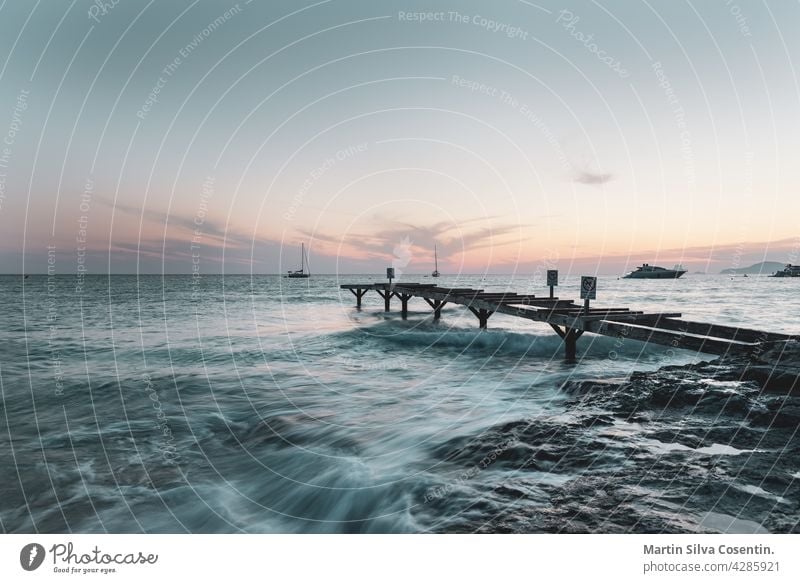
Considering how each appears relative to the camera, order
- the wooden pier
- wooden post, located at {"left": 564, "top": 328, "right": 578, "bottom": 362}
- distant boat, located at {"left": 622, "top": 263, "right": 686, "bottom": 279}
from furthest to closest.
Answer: distant boat, located at {"left": 622, "top": 263, "right": 686, "bottom": 279}
wooden post, located at {"left": 564, "top": 328, "right": 578, "bottom": 362}
the wooden pier

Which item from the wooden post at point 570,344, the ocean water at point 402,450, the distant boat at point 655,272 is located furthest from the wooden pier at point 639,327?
the distant boat at point 655,272

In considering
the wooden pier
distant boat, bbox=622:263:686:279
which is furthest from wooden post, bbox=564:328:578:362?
distant boat, bbox=622:263:686:279

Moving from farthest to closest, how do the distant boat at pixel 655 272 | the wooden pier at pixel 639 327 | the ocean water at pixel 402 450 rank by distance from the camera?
the distant boat at pixel 655 272 < the wooden pier at pixel 639 327 < the ocean water at pixel 402 450

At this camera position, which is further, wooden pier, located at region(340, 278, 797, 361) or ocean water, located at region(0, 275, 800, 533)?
wooden pier, located at region(340, 278, 797, 361)

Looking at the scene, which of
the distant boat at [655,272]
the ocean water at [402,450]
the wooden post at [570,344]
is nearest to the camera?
the ocean water at [402,450]

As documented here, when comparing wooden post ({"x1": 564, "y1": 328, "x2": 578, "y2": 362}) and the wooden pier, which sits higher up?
the wooden pier

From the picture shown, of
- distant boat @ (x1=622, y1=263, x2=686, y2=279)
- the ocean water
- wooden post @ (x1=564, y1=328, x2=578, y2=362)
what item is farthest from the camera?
distant boat @ (x1=622, y1=263, x2=686, y2=279)

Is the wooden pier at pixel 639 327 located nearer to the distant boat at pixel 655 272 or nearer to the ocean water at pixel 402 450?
the ocean water at pixel 402 450

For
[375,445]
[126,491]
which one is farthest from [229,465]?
[375,445]

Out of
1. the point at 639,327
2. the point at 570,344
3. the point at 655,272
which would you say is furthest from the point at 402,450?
the point at 655,272

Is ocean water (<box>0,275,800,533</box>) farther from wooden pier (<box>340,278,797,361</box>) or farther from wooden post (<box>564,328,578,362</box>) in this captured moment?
wooden pier (<box>340,278,797,361</box>)

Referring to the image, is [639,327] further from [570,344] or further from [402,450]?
[402,450]

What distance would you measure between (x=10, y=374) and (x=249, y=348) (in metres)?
8.94
